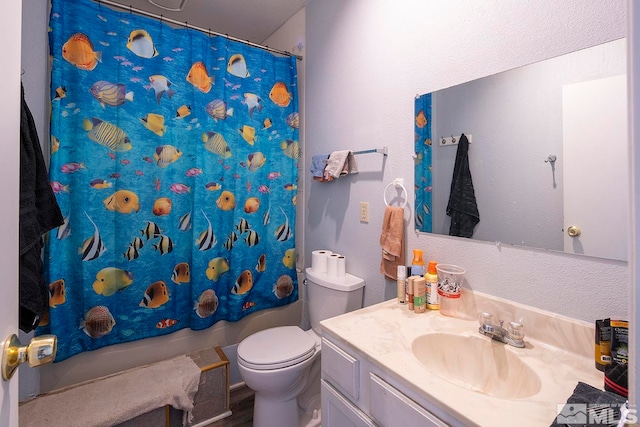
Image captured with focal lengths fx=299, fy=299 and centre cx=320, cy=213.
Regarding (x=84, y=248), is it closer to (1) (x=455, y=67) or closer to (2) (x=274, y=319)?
(2) (x=274, y=319)

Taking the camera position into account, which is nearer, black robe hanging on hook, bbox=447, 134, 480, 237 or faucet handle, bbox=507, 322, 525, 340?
faucet handle, bbox=507, 322, 525, 340

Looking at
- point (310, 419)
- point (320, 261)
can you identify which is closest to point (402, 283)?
point (320, 261)

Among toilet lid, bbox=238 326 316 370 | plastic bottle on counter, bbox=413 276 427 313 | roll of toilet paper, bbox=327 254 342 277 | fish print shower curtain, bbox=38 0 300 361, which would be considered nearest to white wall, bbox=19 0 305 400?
fish print shower curtain, bbox=38 0 300 361

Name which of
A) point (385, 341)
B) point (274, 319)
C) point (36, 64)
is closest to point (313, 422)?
point (274, 319)

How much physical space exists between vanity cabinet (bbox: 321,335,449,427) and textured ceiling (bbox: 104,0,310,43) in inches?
88.1

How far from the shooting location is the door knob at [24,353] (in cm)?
46

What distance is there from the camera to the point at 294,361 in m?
1.48

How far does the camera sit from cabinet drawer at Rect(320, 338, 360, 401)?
1.00 metres

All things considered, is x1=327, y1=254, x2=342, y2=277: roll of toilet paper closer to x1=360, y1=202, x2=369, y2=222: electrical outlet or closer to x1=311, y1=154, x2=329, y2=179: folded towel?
x1=360, y1=202, x2=369, y2=222: electrical outlet

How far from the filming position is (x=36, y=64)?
146 centimetres

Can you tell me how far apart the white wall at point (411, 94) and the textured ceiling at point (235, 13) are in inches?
10.4

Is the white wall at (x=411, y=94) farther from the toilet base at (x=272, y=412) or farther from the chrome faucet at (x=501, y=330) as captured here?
the toilet base at (x=272, y=412)

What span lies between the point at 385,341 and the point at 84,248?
158 centimetres
